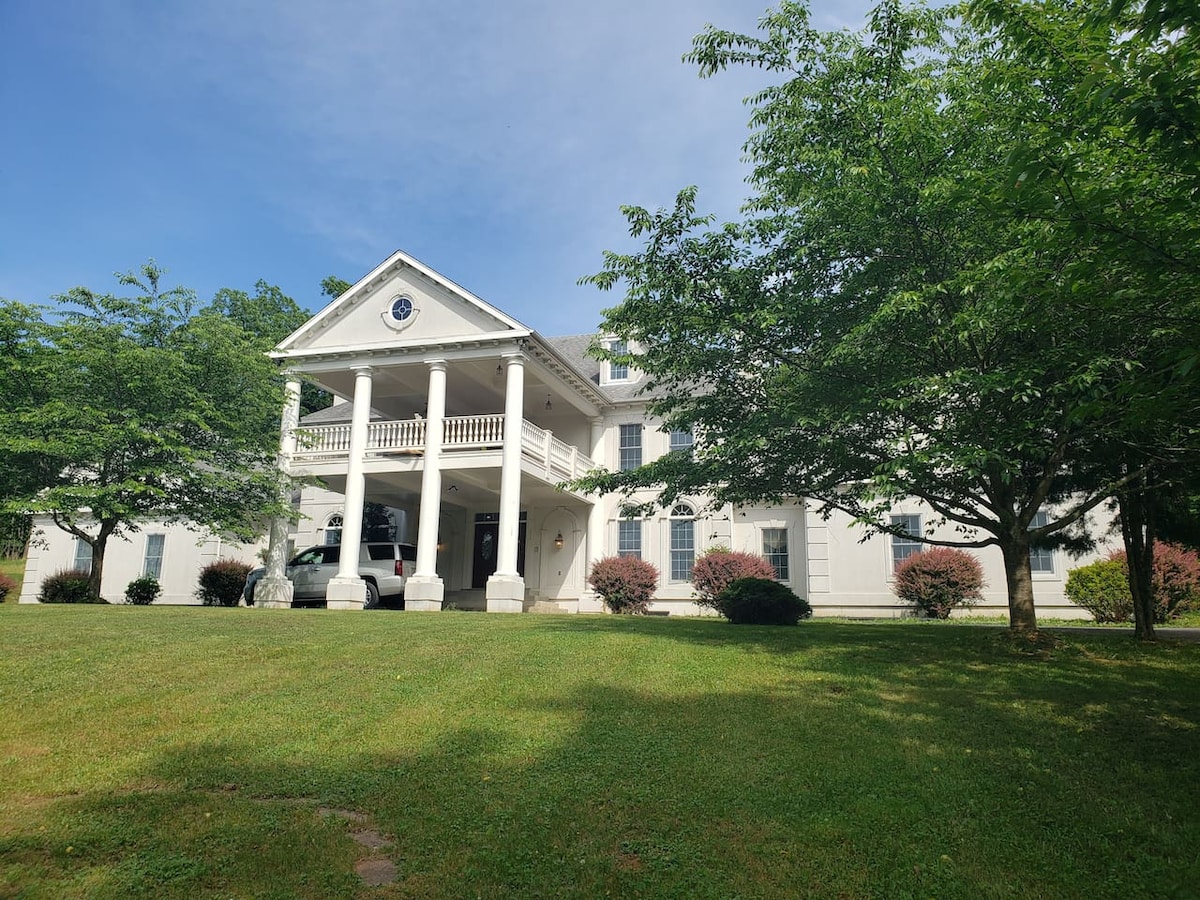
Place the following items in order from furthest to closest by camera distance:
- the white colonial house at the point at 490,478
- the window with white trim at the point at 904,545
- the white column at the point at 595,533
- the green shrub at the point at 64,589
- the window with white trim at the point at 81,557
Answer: the window with white trim at the point at 81,557 < the green shrub at the point at 64,589 < the white column at the point at 595,533 < the window with white trim at the point at 904,545 < the white colonial house at the point at 490,478

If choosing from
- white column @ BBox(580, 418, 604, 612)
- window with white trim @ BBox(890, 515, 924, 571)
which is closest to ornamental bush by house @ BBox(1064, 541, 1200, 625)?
window with white trim @ BBox(890, 515, 924, 571)

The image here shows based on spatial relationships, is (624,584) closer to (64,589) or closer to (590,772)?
(590,772)

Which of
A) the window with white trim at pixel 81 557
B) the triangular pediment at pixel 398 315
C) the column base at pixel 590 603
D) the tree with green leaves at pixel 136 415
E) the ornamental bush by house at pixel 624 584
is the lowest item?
the column base at pixel 590 603

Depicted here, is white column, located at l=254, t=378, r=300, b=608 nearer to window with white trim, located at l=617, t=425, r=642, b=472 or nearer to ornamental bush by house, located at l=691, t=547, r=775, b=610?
window with white trim, located at l=617, t=425, r=642, b=472

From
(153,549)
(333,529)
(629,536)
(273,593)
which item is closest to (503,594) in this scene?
(273,593)

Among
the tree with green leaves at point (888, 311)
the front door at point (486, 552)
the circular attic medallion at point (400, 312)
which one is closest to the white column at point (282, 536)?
the circular attic medallion at point (400, 312)

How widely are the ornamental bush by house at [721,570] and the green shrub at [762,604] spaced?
610 cm

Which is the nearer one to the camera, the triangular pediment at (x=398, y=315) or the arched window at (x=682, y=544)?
the triangular pediment at (x=398, y=315)

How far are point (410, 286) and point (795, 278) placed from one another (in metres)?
12.6

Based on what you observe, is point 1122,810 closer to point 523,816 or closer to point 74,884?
point 523,816

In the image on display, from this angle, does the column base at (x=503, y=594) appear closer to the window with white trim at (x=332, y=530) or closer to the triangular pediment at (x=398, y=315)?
the triangular pediment at (x=398, y=315)

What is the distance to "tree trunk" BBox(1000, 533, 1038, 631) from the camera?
10562 millimetres

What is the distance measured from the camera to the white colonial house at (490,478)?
19766mm

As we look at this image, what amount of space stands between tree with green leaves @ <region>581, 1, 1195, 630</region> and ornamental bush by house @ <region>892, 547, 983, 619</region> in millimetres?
7936
